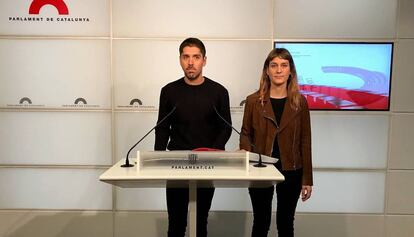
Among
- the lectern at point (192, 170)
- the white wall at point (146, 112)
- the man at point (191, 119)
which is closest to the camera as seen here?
the lectern at point (192, 170)

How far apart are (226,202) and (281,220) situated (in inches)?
33.3

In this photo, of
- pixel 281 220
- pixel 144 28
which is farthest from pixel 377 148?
pixel 144 28

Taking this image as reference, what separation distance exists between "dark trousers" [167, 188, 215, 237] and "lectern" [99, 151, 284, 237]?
0.51 m

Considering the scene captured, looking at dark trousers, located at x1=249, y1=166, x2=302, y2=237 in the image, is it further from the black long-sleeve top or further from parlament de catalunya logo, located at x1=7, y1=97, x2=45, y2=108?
parlament de catalunya logo, located at x1=7, y1=97, x2=45, y2=108

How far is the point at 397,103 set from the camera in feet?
9.69

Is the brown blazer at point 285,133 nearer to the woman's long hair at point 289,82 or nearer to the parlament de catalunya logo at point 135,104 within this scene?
the woman's long hair at point 289,82

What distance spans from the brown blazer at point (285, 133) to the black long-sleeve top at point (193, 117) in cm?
17

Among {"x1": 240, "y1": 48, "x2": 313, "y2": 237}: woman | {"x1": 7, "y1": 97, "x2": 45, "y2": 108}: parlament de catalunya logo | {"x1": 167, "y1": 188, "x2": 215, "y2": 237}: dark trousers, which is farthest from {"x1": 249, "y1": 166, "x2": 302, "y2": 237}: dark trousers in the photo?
{"x1": 7, "y1": 97, "x2": 45, "y2": 108}: parlament de catalunya logo

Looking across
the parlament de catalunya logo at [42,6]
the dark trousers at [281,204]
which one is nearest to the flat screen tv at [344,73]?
the dark trousers at [281,204]

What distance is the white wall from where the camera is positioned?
291cm

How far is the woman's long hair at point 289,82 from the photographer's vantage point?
2.15 metres

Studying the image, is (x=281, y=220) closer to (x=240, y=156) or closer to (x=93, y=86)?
(x=240, y=156)

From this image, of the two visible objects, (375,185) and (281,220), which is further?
(375,185)

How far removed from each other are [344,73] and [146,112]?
1.62m
